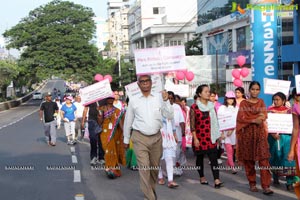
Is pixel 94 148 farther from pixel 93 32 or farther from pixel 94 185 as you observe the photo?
pixel 93 32

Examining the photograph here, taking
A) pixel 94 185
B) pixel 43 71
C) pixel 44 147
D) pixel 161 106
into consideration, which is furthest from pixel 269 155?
pixel 43 71

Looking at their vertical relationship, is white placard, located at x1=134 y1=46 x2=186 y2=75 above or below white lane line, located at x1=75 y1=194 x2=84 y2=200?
above

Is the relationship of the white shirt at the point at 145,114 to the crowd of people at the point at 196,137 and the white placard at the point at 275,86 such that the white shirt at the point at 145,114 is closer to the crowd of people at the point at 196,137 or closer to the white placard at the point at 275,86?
the crowd of people at the point at 196,137

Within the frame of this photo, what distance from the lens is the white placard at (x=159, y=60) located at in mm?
7613

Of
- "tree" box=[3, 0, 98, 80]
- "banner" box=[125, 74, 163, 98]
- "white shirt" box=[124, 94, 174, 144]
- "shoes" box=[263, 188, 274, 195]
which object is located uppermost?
"tree" box=[3, 0, 98, 80]

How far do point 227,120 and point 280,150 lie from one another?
1.93 meters

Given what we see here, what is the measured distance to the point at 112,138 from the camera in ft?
31.9

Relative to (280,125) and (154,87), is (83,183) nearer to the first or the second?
(154,87)

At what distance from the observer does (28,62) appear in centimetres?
5269

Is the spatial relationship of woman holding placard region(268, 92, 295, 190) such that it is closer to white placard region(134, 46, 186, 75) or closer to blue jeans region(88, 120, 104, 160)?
white placard region(134, 46, 186, 75)

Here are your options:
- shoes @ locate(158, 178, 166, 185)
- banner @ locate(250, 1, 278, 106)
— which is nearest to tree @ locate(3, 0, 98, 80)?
banner @ locate(250, 1, 278, 106)

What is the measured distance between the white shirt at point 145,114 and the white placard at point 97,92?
3.09m

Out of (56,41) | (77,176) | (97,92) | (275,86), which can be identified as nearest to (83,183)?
(77,176)

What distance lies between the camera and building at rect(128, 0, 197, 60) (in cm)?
→ 6062
